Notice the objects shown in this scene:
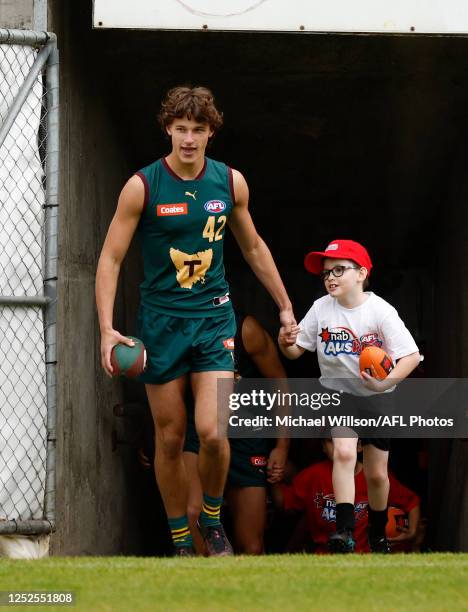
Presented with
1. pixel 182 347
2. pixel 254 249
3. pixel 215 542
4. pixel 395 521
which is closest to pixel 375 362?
pixel 254 249

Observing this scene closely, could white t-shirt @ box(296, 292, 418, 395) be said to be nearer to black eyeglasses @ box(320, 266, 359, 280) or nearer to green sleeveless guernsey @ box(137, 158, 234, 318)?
black eyeglasses @ box(320, 266, 359, 280)

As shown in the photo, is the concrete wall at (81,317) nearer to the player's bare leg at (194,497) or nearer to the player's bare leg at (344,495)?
the player's bare leg at (194,497)

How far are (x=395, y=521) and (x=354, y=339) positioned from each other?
2.59 meters

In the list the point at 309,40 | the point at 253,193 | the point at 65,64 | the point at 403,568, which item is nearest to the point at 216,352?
the point at 403,568

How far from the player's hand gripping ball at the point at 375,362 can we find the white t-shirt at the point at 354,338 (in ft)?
0.90

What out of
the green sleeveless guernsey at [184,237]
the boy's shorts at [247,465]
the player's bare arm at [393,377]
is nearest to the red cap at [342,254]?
the player's bare arm at [393,377]

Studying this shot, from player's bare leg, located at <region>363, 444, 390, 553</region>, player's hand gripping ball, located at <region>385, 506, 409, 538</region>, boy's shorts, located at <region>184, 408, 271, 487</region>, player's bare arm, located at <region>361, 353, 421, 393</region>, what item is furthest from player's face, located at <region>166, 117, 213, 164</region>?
player's hand gripping ball, located at <region>385, 506, 409, 538</region>

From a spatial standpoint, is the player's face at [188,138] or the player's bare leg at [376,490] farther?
the player's bare leg at [376,490]

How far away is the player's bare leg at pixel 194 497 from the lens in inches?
312

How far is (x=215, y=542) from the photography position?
257 inches

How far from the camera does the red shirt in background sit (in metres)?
8.82

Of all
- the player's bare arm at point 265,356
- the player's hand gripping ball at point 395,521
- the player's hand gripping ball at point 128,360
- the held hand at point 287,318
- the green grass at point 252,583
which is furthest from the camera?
the player's hand gripping ball at point 395,521

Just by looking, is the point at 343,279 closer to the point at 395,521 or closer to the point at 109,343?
the point at 109,343

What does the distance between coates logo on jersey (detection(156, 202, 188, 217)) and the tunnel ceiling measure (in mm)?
2437
